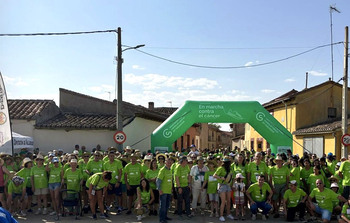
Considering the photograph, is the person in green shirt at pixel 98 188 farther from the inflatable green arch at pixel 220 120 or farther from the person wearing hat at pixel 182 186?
the inflatable green arch at pixel 220 120

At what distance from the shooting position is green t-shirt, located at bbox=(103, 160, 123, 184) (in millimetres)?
11008

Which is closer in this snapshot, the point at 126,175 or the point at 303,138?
the point at 126,175

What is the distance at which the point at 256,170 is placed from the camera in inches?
425

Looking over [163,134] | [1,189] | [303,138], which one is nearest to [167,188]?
[1,189]

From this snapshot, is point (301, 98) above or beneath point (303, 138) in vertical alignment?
above

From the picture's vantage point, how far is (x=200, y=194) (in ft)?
36.7

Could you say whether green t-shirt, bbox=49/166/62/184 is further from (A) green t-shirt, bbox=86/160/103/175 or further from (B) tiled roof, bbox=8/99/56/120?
(B) tiled roof, bbox=8/99/56/120

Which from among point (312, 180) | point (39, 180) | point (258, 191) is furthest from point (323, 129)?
point (39, 180)

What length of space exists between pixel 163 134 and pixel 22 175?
22.6 feet

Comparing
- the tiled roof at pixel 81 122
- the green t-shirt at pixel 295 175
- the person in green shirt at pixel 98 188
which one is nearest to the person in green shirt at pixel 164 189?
the person in green shirt at pixel 98 188

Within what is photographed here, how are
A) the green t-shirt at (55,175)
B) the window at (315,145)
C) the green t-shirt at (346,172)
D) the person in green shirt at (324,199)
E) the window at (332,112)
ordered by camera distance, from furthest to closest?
the window at (332,112) → the window at (315,145) → the green t-shirt at (55,175) → the green t-shirt at (346,172) → the person in green shirt at (324,199)

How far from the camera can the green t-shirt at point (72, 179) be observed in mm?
10195

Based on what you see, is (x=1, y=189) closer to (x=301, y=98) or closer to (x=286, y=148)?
(x=286, y=148)

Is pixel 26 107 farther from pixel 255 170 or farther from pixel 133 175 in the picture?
pixel 255 170
